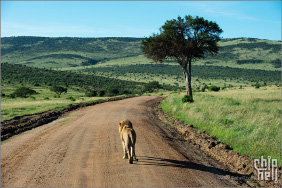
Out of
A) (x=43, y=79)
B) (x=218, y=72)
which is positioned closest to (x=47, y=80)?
(x=43, y=79)

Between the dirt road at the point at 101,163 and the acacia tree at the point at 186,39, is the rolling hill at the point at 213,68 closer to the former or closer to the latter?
the acacia tree at the point at 186,39

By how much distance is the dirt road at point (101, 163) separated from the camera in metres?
6.64

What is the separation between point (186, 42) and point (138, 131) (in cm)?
1766

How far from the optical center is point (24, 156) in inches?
341

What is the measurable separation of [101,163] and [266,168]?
5.17m

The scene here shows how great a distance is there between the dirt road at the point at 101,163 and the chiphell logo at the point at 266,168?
1.02 meters

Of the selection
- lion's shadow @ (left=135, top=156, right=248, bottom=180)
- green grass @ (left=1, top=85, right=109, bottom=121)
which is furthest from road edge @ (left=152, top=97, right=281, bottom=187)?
green grass @ (left=1, top=85, right=109, bottom=121)

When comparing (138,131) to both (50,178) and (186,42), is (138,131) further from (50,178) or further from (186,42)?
(186,42)

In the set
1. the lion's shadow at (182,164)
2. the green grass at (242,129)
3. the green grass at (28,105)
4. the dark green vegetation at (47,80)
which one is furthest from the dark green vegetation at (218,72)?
the lion's shadow at (182,164)

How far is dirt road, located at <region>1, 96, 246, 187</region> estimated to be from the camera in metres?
6.64

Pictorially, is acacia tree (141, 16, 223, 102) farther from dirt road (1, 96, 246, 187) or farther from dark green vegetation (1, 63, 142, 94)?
dark green vegetation (1, 63, 142, 94)

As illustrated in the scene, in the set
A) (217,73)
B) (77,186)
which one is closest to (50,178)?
(77,186)

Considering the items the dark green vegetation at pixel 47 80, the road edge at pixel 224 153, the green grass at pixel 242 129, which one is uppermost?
the dark green vegetation at pixel 47 80

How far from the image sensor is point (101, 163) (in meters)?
7.84
